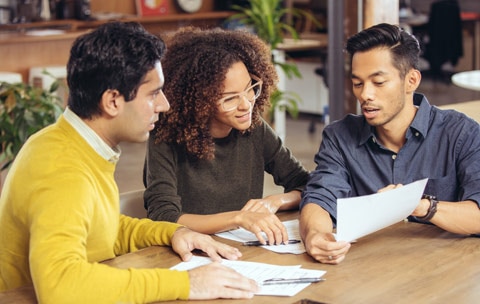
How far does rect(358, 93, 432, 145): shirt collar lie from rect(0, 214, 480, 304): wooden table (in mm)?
286

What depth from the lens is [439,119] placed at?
93.4 inches

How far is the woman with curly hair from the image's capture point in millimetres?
2428

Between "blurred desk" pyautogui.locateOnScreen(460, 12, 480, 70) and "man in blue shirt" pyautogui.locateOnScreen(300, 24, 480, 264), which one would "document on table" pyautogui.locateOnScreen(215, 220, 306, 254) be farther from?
"blurred desk" pyautogui.locateOnScreen(460, 12, 480, 70)

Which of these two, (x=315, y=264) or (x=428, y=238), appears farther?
(x=428, y=238)

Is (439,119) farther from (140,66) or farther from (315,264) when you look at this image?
(140,66)

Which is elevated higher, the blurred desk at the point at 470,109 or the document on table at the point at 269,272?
the blurred desk at the point at 470,109

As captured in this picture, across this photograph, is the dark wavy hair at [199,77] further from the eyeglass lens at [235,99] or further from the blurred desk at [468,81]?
the blurred desk at [468,81]

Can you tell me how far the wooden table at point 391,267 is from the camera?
1.74 meters

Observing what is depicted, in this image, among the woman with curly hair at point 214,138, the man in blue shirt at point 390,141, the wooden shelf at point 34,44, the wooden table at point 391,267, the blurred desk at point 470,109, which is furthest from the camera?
the wooden shelf at point 34,44

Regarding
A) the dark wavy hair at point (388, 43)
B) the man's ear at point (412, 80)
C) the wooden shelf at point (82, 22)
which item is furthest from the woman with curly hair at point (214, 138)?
the wooden shelf at point (82, 22)

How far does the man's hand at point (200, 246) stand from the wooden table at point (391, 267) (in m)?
0.03

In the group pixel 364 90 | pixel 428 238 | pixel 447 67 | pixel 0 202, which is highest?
pixel 364 90

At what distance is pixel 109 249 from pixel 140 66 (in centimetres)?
45

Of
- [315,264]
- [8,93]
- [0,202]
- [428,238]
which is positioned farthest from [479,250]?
[8,93]
